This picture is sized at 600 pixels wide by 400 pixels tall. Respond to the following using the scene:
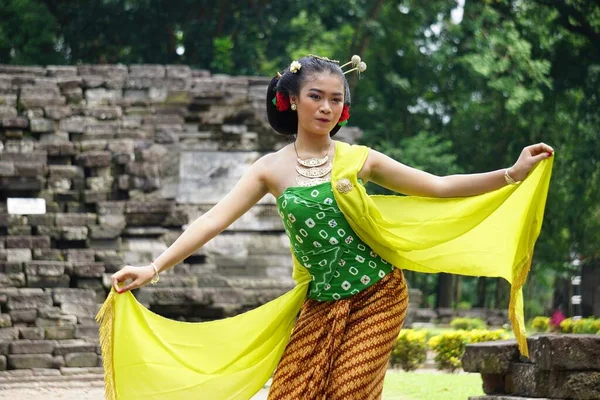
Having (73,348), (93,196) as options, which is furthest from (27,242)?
(73,348)

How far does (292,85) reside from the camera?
4836mm

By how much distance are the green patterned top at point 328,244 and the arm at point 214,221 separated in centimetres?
16

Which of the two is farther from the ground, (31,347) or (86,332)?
(86,332)

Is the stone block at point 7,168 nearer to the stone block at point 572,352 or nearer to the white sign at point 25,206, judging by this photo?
the white sign at point 25,206

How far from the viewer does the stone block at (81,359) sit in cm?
1183

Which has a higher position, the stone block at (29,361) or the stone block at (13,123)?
the stone block at (13,123)

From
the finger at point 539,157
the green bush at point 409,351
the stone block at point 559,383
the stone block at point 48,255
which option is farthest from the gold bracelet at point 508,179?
the stone block at point 48,255

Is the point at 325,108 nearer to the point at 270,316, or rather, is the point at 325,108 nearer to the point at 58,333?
the point at 270,316

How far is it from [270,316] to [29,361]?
7.22 m

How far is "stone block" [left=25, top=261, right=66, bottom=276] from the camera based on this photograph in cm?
1328

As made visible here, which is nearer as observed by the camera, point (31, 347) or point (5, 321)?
point (31, 347)

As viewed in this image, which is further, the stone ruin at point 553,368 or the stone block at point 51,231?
the stone block at point 51,231

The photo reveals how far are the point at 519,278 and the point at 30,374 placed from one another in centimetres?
718

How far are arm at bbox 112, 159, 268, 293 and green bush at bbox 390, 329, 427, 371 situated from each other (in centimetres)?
728
